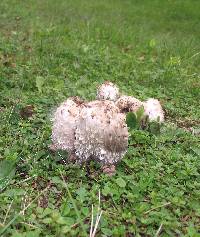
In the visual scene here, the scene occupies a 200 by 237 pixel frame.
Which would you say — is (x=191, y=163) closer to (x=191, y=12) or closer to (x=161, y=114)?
(x=161, y=114)

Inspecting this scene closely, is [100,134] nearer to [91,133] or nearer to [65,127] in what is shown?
[91,133]

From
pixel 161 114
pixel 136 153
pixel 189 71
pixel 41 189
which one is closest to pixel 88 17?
pixel 189 71

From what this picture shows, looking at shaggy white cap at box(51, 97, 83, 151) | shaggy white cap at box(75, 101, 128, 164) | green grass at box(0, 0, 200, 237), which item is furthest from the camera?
shaggy white cap at box(51, 97, 83, 151)

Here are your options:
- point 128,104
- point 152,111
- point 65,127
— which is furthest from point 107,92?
point 65,127

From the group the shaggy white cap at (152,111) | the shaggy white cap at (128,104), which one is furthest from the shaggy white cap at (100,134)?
the shaggy white cap at (152,111)

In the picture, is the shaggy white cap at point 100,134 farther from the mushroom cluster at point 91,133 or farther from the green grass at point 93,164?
the green grass at point 93,164

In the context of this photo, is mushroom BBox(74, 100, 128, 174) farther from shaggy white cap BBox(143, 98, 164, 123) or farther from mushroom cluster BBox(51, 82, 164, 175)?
shaggy white cap BBox(143, 98, 164, 123)

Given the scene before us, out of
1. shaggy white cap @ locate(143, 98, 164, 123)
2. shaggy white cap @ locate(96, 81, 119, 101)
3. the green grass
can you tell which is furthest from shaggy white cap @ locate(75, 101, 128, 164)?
shaggy white cap @ locate(96, 81, 119, 101)
